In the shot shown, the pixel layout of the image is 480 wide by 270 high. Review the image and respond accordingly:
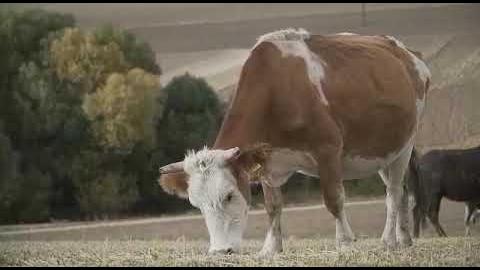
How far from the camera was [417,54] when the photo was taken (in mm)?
8453

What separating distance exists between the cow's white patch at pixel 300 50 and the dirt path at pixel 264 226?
3669 millimetres

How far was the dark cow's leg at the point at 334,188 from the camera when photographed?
6.48 meters

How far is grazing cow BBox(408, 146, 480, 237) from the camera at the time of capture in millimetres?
12266

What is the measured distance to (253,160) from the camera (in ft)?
20.4

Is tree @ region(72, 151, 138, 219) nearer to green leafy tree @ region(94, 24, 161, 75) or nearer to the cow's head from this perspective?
green leafy tree @ region(94, 24, 161, 75)

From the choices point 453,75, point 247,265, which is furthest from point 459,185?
point 247,265

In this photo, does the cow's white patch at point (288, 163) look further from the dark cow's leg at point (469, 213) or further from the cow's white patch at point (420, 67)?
the dark cow's leg at point (469, 213)

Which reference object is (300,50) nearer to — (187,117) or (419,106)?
(419,106)

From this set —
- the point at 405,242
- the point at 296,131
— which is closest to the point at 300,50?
the point at 296,131

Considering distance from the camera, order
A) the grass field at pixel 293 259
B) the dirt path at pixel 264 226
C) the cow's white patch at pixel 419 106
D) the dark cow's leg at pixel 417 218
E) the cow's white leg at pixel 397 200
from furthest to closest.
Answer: the dirt path at pixel 264 226 → the dark cow's leg at pixel 417 218 → the cow's white patch at pixel 419 106 → the cow's white leg at pixel 397 200 → the grass field at pixel 293 259

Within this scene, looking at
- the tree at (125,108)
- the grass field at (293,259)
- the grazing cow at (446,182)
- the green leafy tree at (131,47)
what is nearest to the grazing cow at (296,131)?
the grass field at (293,259)

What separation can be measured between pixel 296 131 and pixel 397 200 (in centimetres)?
172

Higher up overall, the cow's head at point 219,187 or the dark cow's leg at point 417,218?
the cow's head at point 219,187

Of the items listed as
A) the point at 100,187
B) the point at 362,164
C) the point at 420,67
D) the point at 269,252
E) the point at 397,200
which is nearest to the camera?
the point at 269,252
